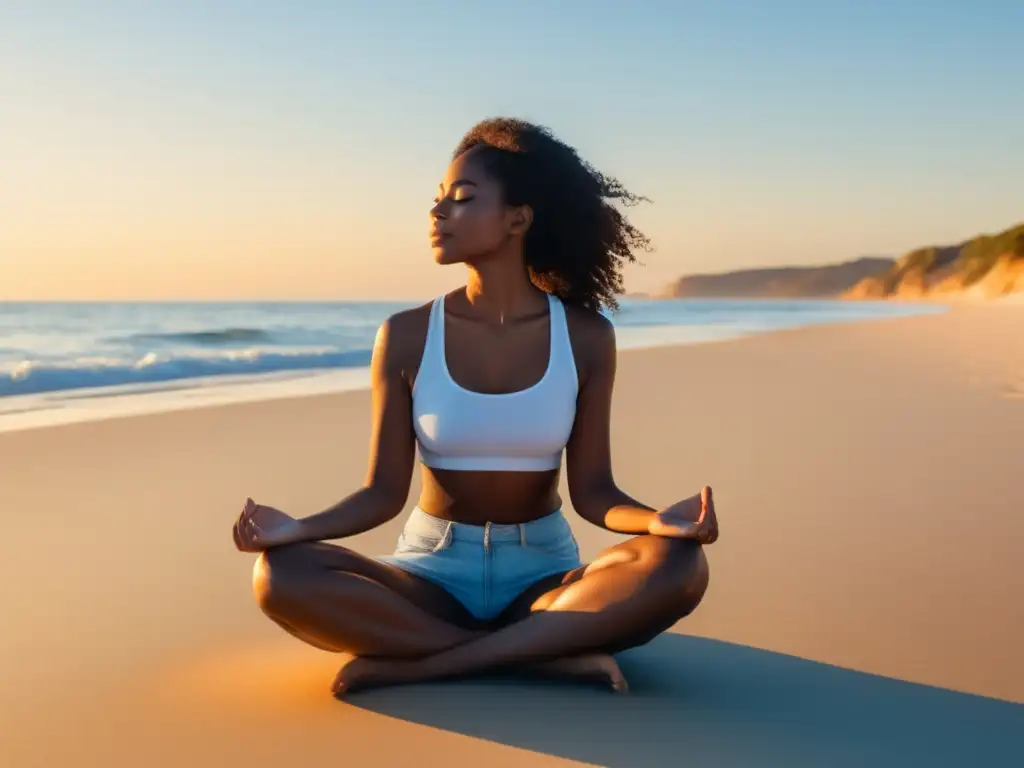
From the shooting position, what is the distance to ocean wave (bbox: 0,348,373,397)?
14461 millimetres

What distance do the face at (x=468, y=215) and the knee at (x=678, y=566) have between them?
1021mm

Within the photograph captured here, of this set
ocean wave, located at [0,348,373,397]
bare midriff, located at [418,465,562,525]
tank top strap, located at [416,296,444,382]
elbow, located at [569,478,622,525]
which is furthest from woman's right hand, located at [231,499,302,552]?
ocean wave, located at [0,348,373,397]

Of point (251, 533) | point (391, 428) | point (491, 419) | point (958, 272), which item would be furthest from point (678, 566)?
point (958, 272)

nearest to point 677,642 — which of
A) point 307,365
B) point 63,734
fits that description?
point 63,734

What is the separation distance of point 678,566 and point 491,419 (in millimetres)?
677

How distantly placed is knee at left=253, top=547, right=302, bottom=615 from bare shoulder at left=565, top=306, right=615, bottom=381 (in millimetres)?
1027

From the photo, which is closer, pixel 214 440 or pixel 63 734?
pixel 63 734

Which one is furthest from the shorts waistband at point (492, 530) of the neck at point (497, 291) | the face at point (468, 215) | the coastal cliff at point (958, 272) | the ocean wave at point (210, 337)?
the coastal cliff at point (958, 272)

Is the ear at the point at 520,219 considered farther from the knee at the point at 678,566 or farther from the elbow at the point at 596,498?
the knee at the point at 678,566

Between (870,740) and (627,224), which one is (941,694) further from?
(627,224)

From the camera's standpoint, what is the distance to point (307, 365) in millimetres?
18375

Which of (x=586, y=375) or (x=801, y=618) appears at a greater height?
(x=586, y=375)

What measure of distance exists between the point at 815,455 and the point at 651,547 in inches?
178

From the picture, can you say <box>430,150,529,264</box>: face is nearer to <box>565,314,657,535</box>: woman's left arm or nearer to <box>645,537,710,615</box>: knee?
<box>565,314,657,535</box>: woman's left arm
